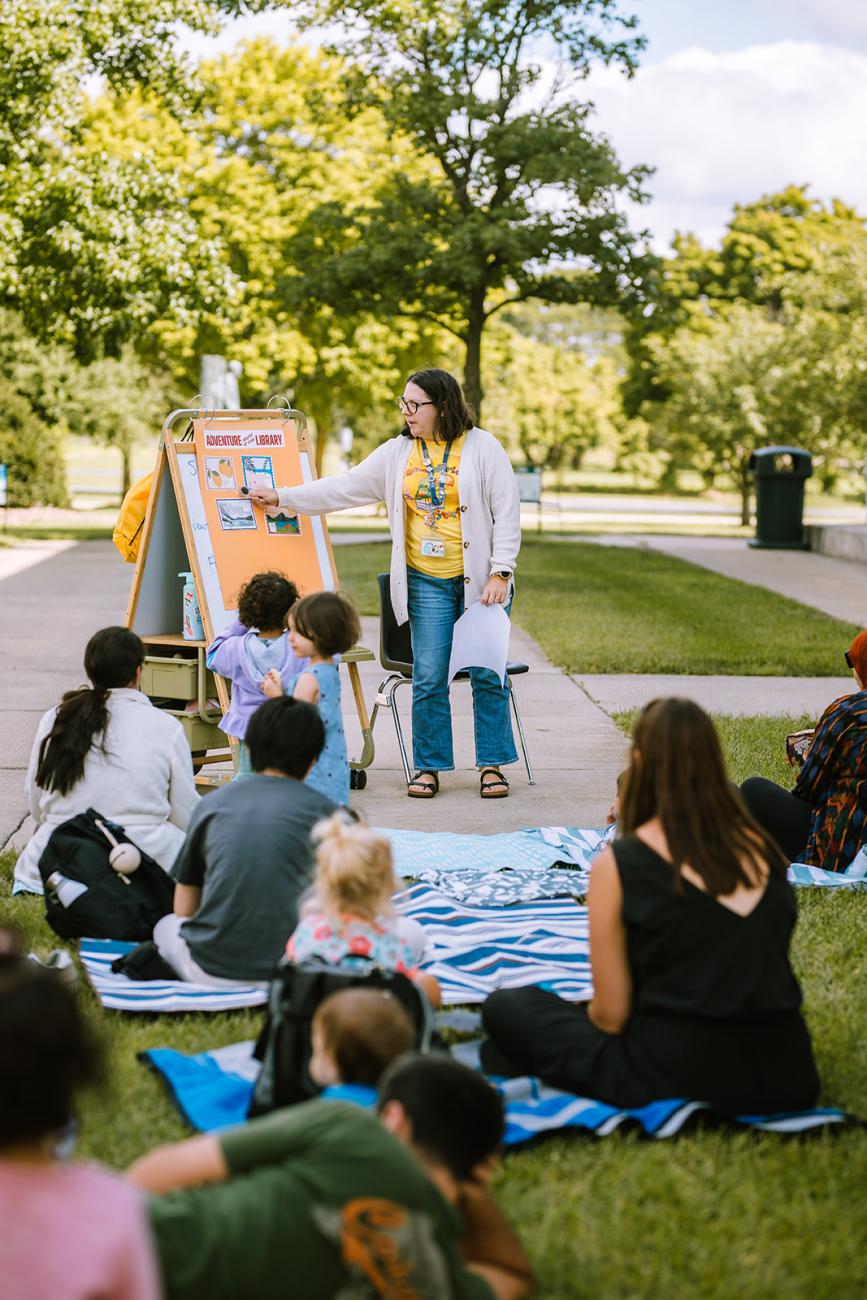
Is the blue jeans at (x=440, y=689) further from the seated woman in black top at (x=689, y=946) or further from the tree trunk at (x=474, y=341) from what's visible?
the tree trunk at (x=474, y=341)

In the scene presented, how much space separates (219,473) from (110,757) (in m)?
2.46

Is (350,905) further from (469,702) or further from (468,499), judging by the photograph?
(469,702)

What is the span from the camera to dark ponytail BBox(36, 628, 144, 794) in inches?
202

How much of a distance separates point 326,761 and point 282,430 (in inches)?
100

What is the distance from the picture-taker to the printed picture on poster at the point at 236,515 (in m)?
7.26

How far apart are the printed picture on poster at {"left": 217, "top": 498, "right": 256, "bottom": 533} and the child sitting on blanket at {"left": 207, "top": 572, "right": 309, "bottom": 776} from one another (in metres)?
0.91

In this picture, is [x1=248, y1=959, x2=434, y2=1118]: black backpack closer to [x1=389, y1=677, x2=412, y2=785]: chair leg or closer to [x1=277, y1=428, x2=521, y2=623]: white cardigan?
[x1=277, y1=428, x2=521, y2=623]: white cardigan

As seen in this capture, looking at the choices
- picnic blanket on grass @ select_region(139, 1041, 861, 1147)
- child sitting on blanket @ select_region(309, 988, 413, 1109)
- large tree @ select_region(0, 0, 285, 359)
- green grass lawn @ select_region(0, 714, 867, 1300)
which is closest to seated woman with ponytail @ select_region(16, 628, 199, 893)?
green grass lawn @ select_region(0, 714, 867, 1300)

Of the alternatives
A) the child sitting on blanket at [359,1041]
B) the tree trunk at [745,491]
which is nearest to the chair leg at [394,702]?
the child sitting on blanket at [359,1041]

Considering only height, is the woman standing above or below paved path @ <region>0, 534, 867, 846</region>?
above

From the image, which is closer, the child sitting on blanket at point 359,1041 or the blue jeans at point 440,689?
the child sitting on blanket at point 359,1041

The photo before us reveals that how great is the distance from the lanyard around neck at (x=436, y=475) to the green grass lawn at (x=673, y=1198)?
3.54 meters

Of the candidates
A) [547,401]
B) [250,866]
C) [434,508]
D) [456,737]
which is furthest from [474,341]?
[547,401]

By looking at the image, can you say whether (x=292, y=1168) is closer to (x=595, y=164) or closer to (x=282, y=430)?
(x=282, y=430)
